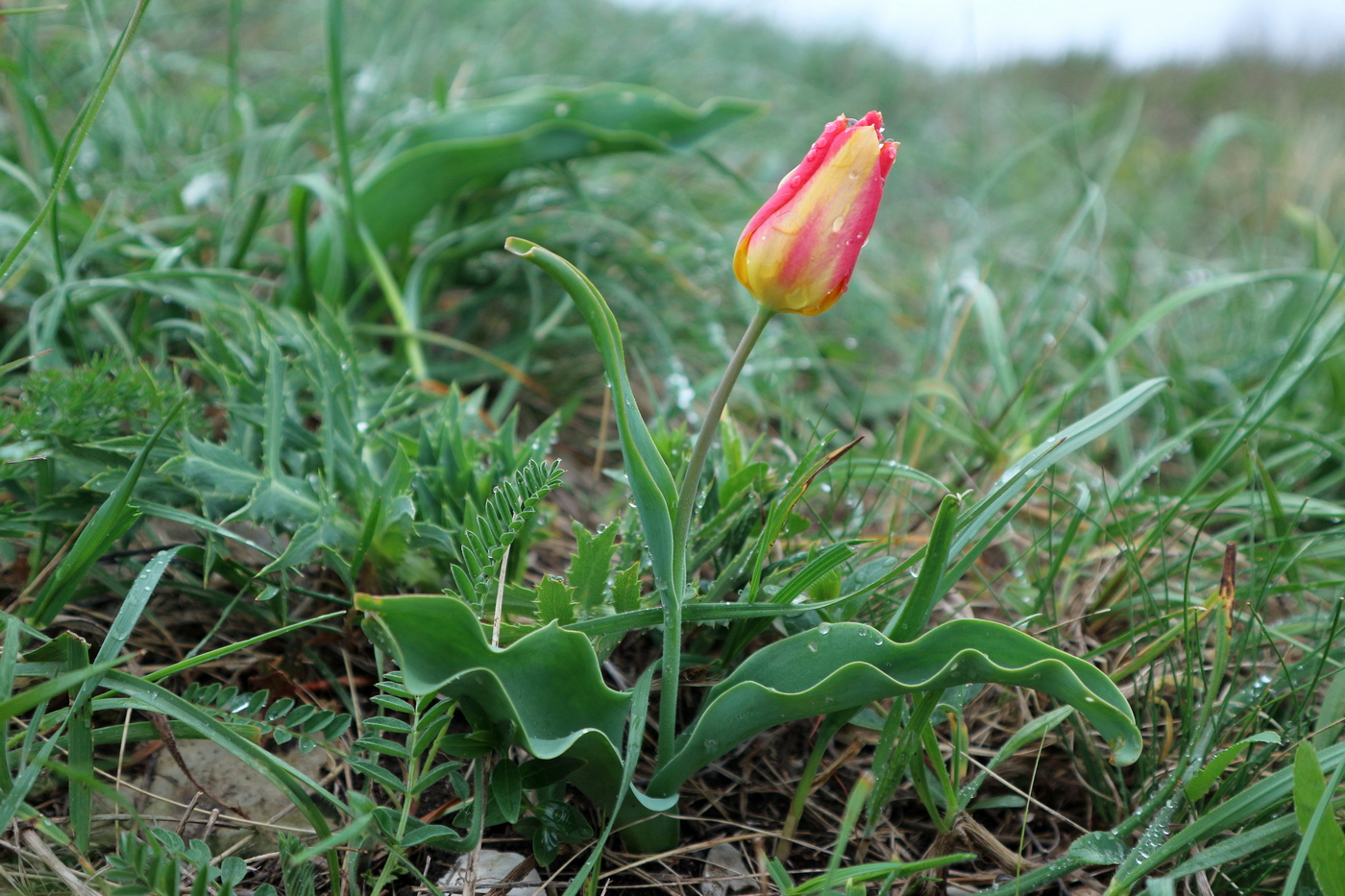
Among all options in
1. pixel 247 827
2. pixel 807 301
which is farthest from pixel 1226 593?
pixel 247 827

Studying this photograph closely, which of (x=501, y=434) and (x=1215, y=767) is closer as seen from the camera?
(x=1215, y=767)

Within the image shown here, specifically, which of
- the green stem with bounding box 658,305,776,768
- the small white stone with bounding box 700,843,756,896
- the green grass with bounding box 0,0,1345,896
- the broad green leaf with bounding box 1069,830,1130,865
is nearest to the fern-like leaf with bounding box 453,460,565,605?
the green grass with bounding box 0,0,1345,896

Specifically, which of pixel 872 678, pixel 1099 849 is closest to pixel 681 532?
pixel 872 678

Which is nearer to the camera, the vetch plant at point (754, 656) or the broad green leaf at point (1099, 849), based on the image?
the vetch plant at point (754, 656)

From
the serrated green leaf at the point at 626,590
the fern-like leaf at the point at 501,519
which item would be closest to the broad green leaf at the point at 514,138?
the fern-like leaf at the point at 501,519

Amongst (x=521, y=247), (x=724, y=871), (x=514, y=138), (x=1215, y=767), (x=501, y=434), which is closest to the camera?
(x=521, y=247)

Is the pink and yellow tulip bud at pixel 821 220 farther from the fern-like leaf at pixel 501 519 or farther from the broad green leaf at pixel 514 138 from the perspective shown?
the broad green leaf at pixel 514 138

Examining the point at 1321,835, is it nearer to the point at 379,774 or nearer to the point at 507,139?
the point at 379,774
